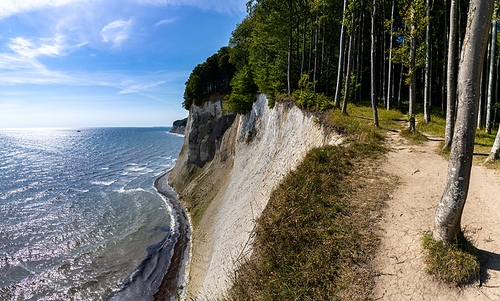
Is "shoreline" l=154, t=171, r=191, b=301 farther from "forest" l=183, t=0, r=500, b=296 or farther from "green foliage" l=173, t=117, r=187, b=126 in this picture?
"green foliage" l=173, t=117, r=187, b=126

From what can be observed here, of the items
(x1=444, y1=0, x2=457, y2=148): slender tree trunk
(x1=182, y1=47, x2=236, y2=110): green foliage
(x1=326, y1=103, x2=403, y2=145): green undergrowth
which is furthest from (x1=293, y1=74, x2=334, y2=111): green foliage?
(x1=182, y1=47, x2=236, y2=110): green foliage

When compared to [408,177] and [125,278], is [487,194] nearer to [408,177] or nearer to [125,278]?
[408,177]

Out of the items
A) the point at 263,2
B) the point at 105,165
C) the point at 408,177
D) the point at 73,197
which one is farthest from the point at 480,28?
the point at 105,165

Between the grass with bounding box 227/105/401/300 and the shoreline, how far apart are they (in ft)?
19.3

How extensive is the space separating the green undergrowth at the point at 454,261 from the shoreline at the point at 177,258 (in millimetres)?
9688

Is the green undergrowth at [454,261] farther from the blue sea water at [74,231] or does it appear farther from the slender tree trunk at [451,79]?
the blue sea water at [74,231]

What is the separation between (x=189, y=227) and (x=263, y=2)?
2323cm

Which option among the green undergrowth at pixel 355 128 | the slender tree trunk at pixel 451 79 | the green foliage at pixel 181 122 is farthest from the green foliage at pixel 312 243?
the green foliage at pixel 181 122

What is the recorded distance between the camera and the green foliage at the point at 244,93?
84.1 feet

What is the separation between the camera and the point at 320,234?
21.3 ft

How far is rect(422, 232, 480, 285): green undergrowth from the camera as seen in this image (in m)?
4.53

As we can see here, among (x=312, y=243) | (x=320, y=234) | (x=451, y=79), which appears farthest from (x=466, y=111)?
(x=451, y=79)

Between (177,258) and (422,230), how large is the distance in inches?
716

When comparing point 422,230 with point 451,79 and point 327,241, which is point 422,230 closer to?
point 327,241
